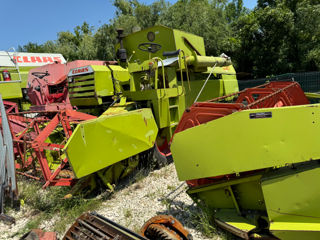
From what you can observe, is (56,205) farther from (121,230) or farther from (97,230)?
(121,230)

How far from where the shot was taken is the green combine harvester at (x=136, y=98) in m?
3.24

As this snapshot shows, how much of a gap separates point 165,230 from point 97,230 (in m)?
0.66

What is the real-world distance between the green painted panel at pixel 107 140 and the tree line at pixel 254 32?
401 inches

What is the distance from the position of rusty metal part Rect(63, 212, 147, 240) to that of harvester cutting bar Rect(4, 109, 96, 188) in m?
1.19

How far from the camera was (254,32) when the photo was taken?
1420 cm

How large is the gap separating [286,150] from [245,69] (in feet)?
49.3

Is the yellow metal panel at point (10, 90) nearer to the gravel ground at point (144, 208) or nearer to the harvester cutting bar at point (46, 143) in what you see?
the harvester cutting bar at point (46, 143)

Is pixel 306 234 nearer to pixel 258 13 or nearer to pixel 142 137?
pixel 142 137

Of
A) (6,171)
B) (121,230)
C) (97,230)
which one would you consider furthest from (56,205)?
(121,230)

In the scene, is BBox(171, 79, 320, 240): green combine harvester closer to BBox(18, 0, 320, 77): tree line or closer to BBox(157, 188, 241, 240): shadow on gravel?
BBox(157, 188, 241, 240): shadow on gravel

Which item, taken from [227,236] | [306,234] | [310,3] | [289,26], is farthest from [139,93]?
[310,3]

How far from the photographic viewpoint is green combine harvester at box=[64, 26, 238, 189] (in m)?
3.24

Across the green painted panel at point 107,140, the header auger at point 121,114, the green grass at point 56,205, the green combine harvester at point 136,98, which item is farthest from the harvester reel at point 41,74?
the green painted panel at point 107,140

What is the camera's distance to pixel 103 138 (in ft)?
10.8
